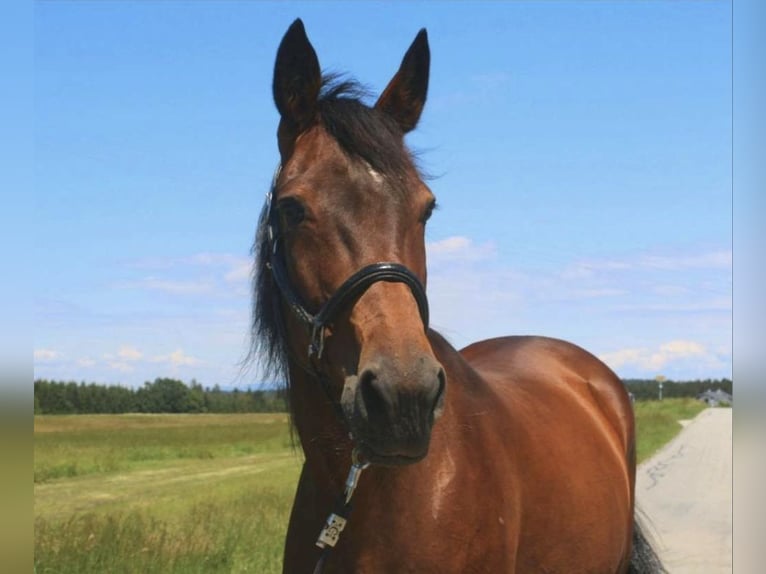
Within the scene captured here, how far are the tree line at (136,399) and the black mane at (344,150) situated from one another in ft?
169

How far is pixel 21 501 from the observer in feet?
8.10

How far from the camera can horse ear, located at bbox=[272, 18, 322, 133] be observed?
3434mm

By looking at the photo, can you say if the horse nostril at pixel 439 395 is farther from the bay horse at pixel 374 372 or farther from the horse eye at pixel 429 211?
the horse eye at pixel 429 211

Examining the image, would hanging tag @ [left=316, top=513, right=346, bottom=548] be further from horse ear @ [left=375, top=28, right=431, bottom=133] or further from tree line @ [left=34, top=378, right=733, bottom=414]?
tree line @ [left=34, top=378, right=733, bottom=414]

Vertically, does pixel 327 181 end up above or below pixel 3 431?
above

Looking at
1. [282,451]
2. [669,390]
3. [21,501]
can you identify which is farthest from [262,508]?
[669,390]

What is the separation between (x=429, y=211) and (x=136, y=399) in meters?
76.4

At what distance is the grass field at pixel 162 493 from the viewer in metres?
8.05

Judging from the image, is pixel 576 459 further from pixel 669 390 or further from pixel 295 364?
pixel 669 390

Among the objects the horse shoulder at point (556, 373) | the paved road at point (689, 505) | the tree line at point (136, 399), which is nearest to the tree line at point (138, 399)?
the tree line at point (136, 399)

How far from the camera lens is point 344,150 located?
3.18 m

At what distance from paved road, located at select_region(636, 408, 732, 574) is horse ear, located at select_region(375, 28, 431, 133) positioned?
386 cm

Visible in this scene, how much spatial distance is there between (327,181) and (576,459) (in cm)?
229

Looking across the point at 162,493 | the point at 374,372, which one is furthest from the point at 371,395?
the point at 162,493
